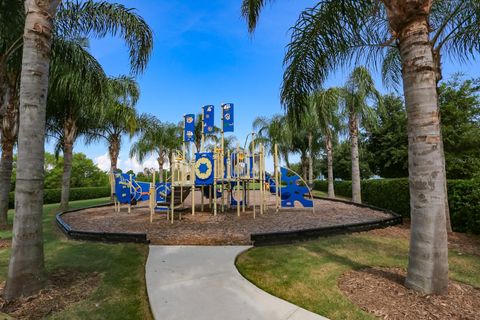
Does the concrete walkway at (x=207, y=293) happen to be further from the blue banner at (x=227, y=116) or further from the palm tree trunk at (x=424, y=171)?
Result: the blue banner at (x=227, y=116)

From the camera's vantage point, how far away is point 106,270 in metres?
4.25

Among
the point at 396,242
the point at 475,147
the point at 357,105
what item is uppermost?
the point at 357,105

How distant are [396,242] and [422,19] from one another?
4.63m

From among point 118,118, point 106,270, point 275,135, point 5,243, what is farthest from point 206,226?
point 275,135

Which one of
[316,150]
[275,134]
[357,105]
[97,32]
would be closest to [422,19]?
[97,32]

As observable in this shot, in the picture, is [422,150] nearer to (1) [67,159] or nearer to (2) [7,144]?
(2) [7,144]

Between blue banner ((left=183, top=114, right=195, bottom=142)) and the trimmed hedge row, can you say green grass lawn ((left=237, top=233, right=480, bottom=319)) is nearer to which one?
the trimmed hedge row

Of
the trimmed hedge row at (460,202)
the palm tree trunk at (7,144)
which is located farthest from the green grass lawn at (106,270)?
the trimmed hedge row at (460,202)

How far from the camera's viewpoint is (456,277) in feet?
12.5

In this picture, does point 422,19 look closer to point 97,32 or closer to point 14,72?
point 97,32

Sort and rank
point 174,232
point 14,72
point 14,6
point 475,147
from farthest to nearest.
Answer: point 475,147, point 14,72, point 174,232, point 14,6

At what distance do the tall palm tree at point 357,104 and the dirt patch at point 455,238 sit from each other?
4.54 m

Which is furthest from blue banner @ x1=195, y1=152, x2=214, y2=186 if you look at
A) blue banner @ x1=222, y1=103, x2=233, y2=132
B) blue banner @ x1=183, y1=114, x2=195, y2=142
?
blue banner @ x1=183, y1=114, x2=195, y2=142

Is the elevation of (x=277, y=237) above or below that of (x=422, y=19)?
below
